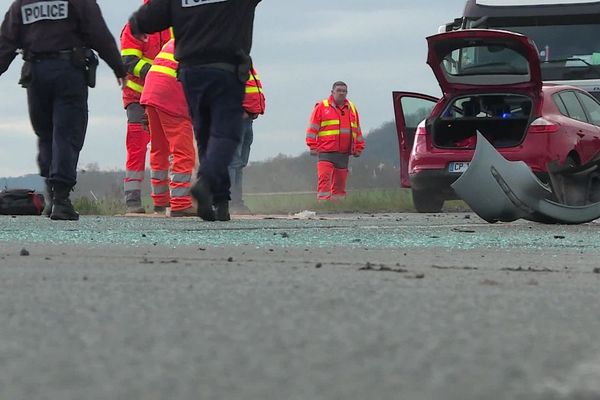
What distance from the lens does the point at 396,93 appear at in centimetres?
1323

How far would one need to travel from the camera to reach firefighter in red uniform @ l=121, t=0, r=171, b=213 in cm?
1112

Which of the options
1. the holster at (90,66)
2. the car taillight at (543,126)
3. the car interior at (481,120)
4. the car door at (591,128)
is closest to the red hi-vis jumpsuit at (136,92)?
the holster at (90,66)

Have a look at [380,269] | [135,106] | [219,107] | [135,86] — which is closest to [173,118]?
[219,107]

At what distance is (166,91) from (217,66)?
153cm

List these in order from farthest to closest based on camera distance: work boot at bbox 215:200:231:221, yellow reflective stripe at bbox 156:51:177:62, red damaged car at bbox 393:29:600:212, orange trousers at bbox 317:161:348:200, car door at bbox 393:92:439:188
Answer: orange trousers at bbox 317:161:348:200, car door at bbox 393:92:439:188, red damaged car at bbox 393:29:600:212, yellow reflective stripe at bbox 156:51:177:62, work boot at bbox 215:200:231:221

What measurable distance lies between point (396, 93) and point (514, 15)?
2.44m

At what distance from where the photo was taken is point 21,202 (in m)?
11.4

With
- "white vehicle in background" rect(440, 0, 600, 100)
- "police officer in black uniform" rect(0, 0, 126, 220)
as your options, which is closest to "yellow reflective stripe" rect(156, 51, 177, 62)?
"police officer in black uniform" rect(0, 0, 126, 220)

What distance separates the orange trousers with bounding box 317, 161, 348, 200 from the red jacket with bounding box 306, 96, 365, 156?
266 millimetres

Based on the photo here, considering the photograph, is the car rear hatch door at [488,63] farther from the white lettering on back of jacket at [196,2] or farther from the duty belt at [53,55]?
the duty belt at [53,55]

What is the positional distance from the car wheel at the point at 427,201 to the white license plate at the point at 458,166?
1.65 m

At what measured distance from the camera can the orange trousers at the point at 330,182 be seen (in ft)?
58.3

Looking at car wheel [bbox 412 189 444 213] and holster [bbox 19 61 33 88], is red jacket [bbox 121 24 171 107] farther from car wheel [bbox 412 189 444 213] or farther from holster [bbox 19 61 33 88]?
car wheel [bbox 412 189 444 213]

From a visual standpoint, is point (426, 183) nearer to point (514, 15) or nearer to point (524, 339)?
point (514, 15)
